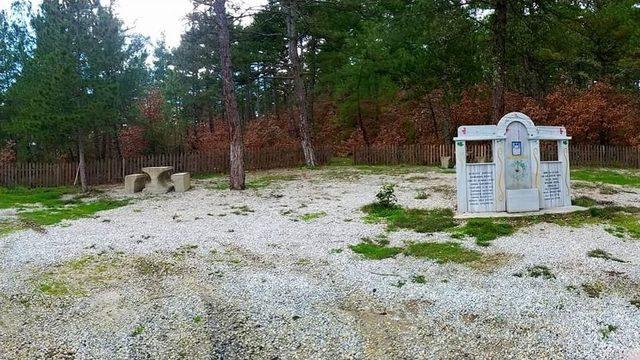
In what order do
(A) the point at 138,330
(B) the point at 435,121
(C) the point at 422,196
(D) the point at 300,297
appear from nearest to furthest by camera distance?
(A) the point at 138,330, (D) the point at 300,297, (C) the point at 422,196, (B) the point at 435,121

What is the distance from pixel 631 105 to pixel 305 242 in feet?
71.4

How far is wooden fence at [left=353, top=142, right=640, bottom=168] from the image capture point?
20719mm

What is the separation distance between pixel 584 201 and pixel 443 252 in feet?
19.5

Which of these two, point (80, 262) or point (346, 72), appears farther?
point (346, 72)

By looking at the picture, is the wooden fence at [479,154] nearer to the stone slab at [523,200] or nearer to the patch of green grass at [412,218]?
the stone slab at [523,200]

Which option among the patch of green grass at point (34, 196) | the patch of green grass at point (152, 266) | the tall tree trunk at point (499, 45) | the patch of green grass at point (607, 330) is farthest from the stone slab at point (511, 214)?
the patch of green grass at point (34, 196)

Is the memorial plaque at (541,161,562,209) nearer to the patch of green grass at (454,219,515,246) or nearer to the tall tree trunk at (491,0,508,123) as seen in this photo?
the patch of green grass at (454,219,515,246)

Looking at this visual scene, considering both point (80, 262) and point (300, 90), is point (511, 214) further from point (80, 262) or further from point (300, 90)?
point (300, 90)

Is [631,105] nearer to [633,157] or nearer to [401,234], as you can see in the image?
[633,157]

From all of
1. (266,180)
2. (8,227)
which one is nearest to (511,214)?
(266,180)

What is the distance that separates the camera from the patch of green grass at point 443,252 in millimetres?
6949

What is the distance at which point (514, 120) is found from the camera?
10109 mm

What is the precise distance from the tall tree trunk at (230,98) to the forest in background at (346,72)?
0.46 metres

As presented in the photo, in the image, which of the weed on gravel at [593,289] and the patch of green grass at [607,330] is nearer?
the patch of green grass at [607,330]
